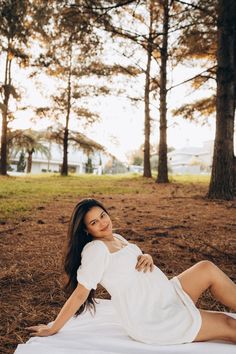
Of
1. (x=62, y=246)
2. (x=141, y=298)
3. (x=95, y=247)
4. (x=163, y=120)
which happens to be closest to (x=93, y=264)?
(x=95, y=247)

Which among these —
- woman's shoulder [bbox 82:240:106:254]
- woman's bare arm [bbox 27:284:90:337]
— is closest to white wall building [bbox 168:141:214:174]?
woman's shoulder [bbox 82:240:106:254]

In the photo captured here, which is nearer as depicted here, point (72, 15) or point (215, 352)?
point (215, 352)

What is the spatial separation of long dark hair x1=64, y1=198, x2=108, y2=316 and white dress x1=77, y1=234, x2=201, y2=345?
13 centimetres

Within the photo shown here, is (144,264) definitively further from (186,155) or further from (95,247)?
(186,155)

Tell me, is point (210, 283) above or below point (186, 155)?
below

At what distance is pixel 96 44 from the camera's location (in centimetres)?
876

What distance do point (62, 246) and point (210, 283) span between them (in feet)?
8.06

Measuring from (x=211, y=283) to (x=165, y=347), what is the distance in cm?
58

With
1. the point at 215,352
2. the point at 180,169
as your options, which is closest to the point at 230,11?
the point at 215,352

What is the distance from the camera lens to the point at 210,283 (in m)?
2.43

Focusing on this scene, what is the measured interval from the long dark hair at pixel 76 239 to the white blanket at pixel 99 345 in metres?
0.31

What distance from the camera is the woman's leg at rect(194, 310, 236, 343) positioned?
213 centimetres

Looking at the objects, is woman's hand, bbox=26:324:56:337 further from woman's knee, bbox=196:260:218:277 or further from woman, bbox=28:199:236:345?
woman's knee, bbox=196:260:218:277

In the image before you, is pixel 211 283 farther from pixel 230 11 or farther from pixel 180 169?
pixel 180 169
